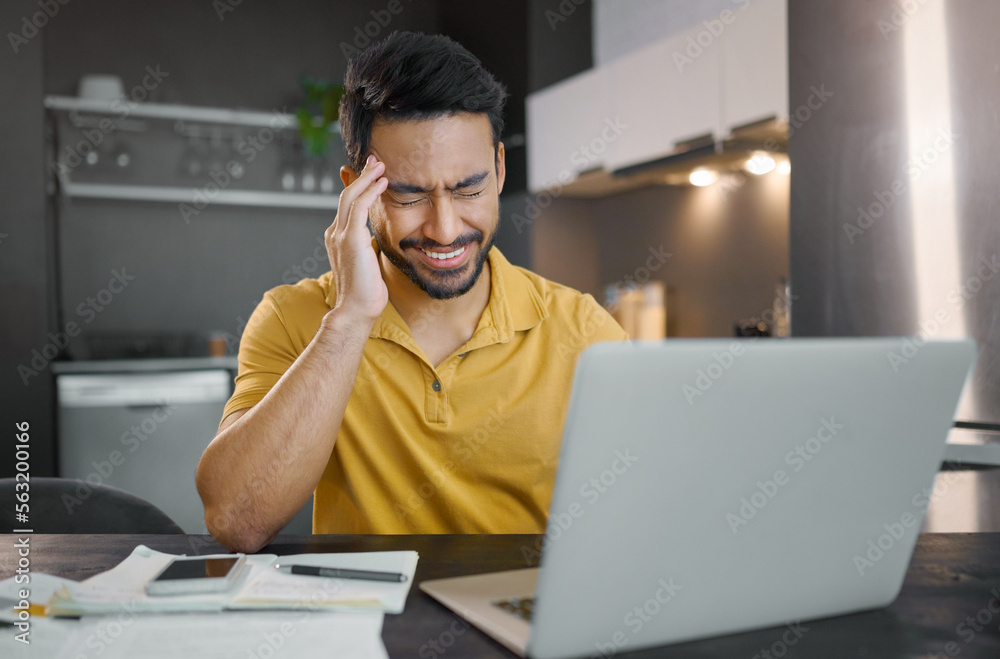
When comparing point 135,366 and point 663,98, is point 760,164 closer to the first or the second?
point 663,98

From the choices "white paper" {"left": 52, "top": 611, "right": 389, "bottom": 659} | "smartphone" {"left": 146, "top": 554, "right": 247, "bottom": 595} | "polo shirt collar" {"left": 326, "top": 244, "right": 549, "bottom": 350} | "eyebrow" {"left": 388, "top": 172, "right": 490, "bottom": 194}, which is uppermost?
"eyebrow" {"left": 388, "top": 172, "right": 490, "bottom": 194}

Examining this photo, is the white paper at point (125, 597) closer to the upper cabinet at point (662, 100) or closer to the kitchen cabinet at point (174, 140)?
the upper cabinet at point (662, 100)

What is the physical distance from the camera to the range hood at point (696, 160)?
2.70 m

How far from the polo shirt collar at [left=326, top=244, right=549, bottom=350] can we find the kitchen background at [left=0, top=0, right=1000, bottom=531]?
1.21 metres

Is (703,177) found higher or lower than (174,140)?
lower

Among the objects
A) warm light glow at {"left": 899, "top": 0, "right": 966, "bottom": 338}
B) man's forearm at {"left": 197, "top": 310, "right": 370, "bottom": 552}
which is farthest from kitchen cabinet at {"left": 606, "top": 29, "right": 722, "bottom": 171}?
man's forearm at {"left": 197, "top": 310, "right": 370, "bottom": 552}

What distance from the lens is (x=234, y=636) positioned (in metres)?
0.67

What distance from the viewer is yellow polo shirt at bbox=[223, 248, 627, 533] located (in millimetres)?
1282

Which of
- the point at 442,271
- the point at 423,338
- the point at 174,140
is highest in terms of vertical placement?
the point at 174,140

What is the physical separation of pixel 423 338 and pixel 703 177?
2306 millimetres

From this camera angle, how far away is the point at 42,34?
12.3 feet

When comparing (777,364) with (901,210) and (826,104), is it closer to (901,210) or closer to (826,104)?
(901,210)

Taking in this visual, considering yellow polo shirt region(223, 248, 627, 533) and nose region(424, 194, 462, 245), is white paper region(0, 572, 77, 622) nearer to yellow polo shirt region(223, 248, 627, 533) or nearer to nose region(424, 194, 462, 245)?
yellow polo shirt region(223, 248, 627, 533)

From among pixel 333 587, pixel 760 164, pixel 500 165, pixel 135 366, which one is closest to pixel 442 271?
pixel 500 165
